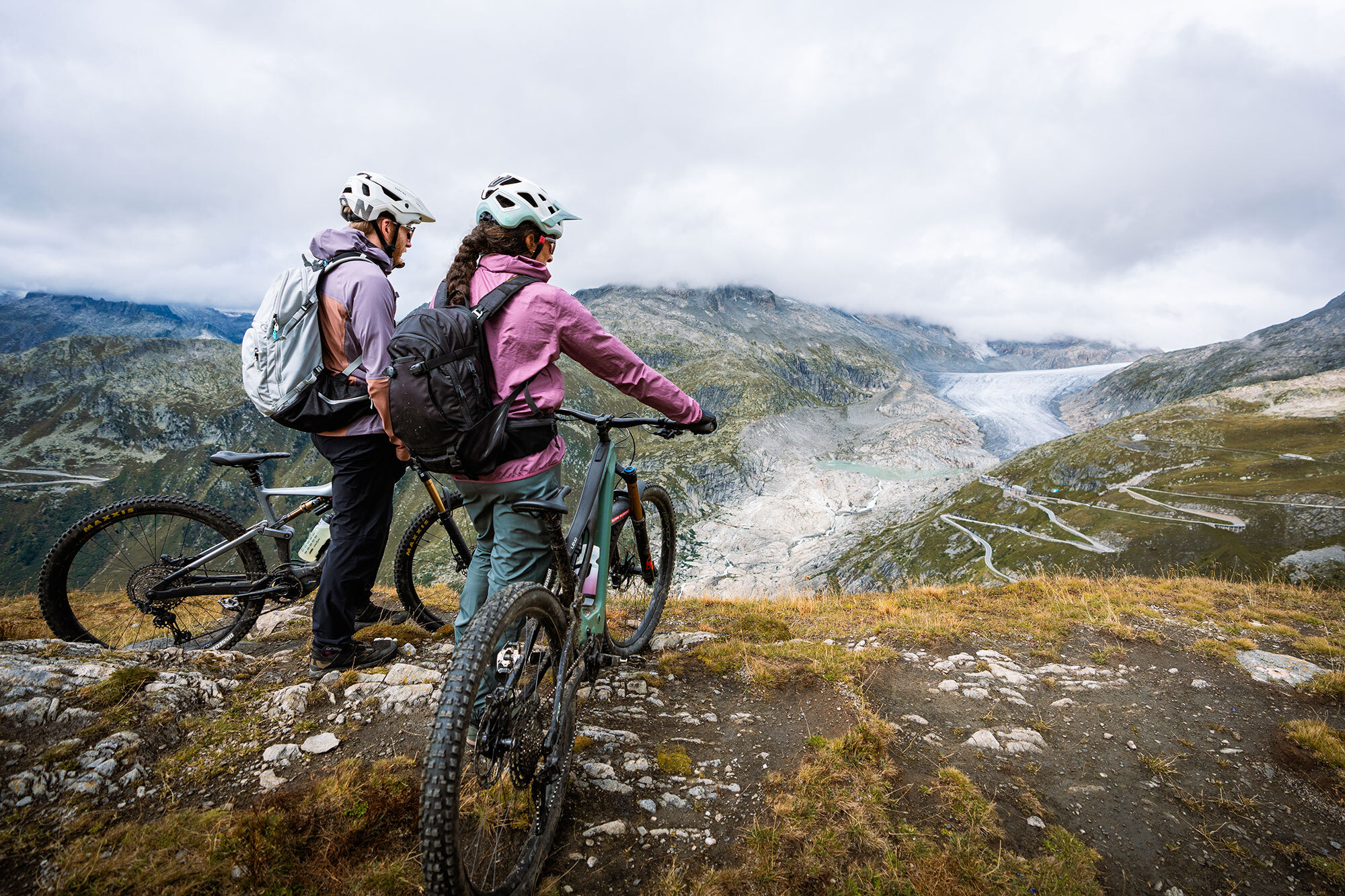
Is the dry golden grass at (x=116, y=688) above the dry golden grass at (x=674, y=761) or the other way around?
above

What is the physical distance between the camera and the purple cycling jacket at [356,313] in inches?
196

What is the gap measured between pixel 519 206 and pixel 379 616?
613 cm

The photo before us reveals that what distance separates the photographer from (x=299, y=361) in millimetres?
5172

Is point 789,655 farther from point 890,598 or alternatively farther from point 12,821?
point 12,821

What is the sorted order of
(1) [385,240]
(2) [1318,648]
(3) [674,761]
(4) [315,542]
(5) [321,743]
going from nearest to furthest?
(5) [321,743] < (3) [674,761] < (1) [385,240] < (4) [315,542] < (2) [1318,648]

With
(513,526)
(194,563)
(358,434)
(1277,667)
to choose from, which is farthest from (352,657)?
(1277,667)

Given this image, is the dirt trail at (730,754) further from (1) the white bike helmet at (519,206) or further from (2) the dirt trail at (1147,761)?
(1) the white bike helmet at (519,206)

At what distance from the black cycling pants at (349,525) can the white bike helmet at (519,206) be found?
258cm

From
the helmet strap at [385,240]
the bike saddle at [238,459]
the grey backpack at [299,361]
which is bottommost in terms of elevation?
the bike saddle at [238,459]

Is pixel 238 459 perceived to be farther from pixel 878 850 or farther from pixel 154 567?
pixel 878 850

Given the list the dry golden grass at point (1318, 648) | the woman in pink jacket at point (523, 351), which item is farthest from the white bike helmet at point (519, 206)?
the dry golden grass at point (1318, 648)

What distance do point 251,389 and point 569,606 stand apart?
3987 mm

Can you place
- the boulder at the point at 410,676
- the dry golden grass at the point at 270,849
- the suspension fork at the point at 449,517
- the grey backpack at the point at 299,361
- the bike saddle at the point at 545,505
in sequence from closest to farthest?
the dry golden grass at the point at 270,849 < the bike saddle at the point at 545,505 < the grey backpack at the point at 299,361 < the boulder at the point at 410,676 < the suspension fork at the point at 449,517

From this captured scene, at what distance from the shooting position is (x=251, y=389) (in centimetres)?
539
